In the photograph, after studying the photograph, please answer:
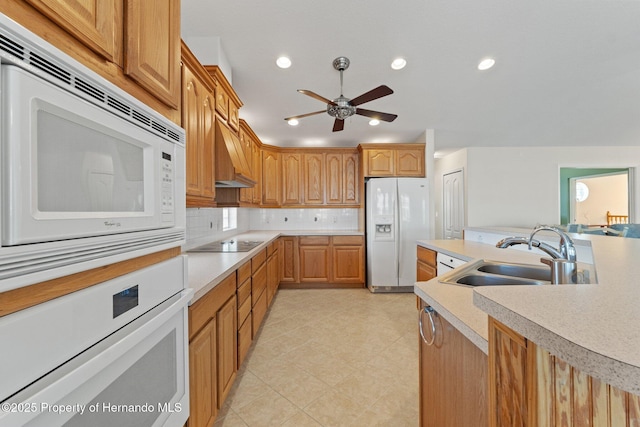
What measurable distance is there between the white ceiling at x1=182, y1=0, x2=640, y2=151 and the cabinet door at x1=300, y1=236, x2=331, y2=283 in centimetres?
181

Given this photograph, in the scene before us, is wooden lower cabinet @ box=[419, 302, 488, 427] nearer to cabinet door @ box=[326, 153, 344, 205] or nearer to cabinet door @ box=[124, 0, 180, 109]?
cabinet door @ box=[124, 0, 180, 109]

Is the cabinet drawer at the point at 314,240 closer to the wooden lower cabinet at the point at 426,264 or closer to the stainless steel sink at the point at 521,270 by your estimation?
the wooden lower cabinet at the point at 426,264

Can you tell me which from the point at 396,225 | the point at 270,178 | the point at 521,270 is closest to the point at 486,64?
the point at 396,225

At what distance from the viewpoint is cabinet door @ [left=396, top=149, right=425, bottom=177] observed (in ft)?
13.1

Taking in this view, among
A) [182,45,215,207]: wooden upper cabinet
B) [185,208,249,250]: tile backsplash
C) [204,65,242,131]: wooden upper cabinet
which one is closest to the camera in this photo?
[182,45,215,207]: wooden upper cabinet

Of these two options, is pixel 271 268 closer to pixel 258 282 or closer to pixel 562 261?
pixel 258 282

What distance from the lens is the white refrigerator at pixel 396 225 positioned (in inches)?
151

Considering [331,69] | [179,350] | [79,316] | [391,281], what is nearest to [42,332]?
[79,316]

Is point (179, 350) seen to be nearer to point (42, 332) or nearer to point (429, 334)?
point (42, 332)

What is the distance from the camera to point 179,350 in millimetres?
887

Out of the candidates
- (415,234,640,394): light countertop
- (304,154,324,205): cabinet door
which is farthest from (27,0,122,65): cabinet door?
(304,154,324,205): cabinet door

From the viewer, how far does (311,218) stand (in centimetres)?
467

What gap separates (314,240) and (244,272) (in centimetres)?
217

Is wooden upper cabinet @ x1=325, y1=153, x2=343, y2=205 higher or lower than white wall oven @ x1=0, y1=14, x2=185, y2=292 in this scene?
higher
